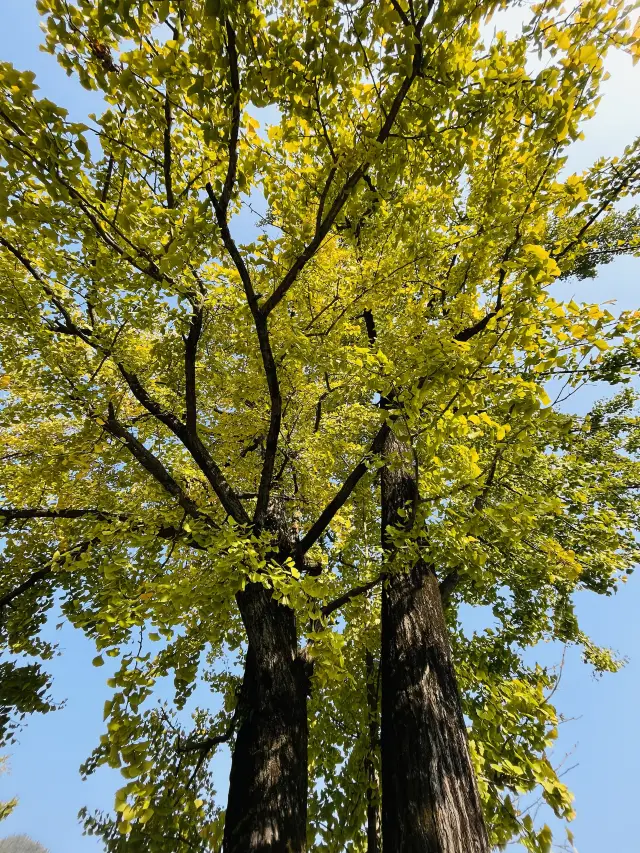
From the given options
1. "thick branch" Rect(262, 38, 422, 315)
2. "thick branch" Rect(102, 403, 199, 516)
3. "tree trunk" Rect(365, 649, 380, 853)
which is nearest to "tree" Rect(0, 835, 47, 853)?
"tree trunk" Rect(365, 649, 380, 853)

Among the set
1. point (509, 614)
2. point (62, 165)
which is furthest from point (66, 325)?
point (509, 614)

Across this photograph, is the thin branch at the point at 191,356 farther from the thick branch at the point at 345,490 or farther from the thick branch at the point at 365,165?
the thick branch at the point at 345,490

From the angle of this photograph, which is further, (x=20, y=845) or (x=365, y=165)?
(x=20, y=845)

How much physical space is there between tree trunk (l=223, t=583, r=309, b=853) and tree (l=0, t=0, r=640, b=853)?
0.02 metres

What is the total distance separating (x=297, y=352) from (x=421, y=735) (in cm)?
297

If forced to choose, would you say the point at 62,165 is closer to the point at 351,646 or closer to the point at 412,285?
the point at 412,285

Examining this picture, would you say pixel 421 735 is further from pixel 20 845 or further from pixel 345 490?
pixel 20 845

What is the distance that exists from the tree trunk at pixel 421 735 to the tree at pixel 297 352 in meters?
0.04

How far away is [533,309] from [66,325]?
3862 mm


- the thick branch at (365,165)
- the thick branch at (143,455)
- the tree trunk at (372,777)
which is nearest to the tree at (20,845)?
the tree trunk at (372,777)

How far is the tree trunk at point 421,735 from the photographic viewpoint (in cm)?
226

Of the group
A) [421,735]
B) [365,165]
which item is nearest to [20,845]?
[421,735]

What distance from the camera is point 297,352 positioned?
346 centimetres

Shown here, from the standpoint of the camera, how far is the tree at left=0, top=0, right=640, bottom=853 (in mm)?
1948
